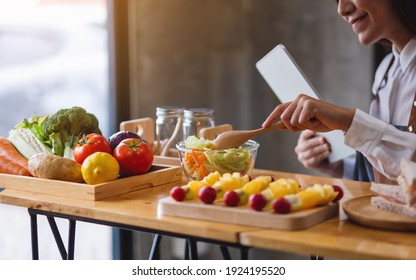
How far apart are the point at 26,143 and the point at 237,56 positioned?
2160mm

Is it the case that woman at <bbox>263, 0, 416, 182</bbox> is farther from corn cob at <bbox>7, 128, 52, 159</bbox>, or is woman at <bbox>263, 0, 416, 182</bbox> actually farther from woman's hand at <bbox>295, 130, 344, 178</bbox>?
corn cob at <bbox>7, 128, 52, 159</bbox>

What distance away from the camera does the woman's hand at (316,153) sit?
129 inches

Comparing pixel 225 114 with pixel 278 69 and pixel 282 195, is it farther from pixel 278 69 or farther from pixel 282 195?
pixel 282 195

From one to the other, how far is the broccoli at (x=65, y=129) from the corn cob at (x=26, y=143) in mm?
44

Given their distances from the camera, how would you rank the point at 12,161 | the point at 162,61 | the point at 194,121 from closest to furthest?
the point at 12,161, the point at 194,121, the point at 162,61

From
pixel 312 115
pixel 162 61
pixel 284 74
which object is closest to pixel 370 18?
pixel 284 74

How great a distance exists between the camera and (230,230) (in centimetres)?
198

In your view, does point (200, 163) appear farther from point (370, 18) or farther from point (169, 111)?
point (370, 18)

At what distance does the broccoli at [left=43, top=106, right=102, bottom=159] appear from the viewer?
270cm

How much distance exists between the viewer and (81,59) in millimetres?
4188

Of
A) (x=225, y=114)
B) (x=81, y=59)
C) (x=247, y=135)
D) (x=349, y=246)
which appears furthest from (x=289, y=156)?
(x=349, y=246)

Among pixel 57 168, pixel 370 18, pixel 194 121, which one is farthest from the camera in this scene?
pixel 194 121

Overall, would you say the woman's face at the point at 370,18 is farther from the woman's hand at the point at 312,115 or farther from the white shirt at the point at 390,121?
the woman's hand at the point at 312,115

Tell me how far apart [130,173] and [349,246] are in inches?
37.3
